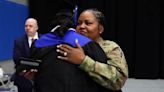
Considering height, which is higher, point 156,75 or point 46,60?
point 46,60

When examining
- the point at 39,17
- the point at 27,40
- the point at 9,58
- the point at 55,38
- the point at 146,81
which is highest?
the point at 55,38

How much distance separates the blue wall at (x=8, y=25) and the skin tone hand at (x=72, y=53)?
181 inches

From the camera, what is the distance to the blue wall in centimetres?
589

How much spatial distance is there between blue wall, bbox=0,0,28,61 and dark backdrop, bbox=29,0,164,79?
638 mm

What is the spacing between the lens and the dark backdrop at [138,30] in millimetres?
→ 7020

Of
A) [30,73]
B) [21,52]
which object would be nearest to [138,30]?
[21,52]

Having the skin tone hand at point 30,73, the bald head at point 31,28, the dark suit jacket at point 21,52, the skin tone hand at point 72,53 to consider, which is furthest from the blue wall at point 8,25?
the skin tone hand at point 72,53

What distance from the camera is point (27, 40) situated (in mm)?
3158

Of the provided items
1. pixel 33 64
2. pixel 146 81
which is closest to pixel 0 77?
pixel 33 64

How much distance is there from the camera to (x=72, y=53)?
1359mm

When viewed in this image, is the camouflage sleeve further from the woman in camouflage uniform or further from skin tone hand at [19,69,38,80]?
skin tone hand at [19,69,38,80]

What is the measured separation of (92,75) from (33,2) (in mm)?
6226

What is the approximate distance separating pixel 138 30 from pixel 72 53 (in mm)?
5894

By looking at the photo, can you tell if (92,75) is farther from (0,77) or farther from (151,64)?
(151,64)
